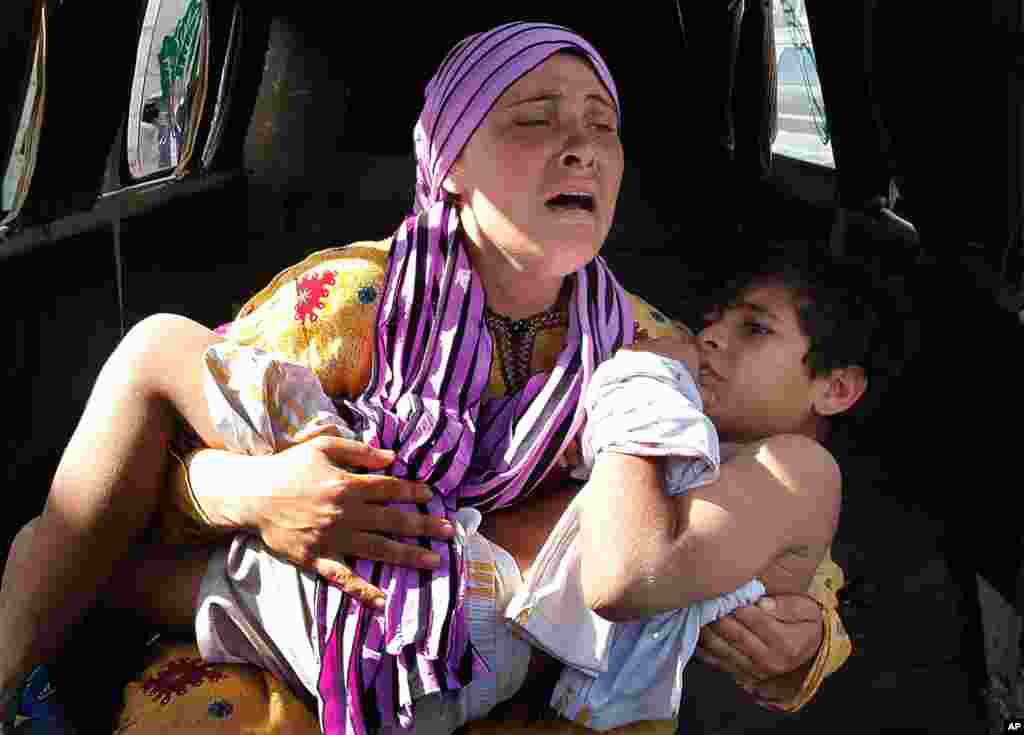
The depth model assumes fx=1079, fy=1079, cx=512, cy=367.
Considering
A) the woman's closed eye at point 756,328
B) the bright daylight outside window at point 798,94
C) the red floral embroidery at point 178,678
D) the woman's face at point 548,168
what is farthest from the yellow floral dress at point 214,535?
the bright daylight outside window at point 798,94

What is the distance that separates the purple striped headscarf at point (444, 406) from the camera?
127cm

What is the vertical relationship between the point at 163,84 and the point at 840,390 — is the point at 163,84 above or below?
above

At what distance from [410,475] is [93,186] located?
4.01 ft

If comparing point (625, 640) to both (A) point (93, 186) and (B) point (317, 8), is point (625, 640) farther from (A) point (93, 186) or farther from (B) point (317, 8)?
(B) point (317, 8)

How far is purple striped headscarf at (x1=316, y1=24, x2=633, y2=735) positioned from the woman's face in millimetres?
33

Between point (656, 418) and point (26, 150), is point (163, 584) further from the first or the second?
point (26, 150)

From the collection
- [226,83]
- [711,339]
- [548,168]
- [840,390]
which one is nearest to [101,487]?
[548,168]

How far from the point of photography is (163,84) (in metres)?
2.43

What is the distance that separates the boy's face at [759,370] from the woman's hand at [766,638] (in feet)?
0.85

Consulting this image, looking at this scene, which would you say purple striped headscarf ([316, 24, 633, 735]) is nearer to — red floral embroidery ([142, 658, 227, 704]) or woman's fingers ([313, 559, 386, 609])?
woman's fingers ([313, 559, 386, 609])

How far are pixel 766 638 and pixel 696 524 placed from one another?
21 cm

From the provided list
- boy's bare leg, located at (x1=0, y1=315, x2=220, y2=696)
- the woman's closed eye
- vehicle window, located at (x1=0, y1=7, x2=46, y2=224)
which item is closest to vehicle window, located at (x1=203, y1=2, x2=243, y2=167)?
vehicle window, located at (x1=0, y1=7, x2=46, y2=224)

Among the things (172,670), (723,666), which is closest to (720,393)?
(723,666)

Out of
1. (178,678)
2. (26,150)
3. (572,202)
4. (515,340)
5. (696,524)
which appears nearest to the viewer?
(696,524)
